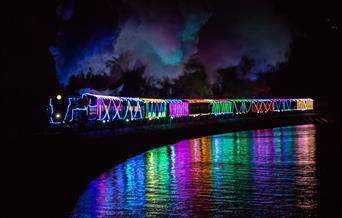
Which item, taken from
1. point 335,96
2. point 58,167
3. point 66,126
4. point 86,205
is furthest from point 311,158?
point 335,96

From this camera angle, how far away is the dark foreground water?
11281mm

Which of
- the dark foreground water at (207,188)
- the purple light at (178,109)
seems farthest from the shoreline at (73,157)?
the purple light at (178,109)

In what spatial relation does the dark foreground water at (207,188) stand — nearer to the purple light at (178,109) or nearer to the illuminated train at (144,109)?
the illuminated train at (144,109)

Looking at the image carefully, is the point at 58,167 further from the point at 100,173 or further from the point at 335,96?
the point at 335,96

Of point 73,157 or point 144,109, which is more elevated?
point 144,109

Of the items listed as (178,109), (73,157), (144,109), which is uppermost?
(178,109)

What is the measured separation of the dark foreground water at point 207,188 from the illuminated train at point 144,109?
476 inches

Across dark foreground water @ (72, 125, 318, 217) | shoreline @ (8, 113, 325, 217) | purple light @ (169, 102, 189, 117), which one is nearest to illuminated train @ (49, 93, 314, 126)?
purple light @ (169, 102, 189, 117)

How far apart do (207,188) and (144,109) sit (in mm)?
30459

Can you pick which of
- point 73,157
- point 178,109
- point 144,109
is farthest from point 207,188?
point 178,109

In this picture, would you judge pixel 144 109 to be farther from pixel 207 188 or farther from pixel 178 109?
pixel 207 188

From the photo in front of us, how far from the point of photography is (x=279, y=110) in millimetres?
76125

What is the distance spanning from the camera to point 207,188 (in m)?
14.0

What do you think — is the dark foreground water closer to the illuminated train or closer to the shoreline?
the shoreline
